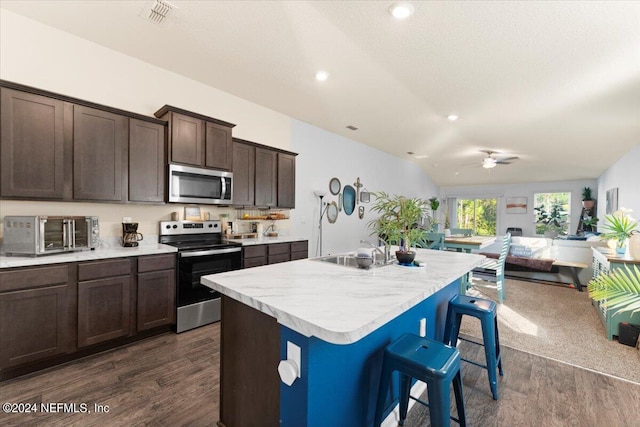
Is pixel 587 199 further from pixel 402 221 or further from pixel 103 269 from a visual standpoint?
pixel 103 269

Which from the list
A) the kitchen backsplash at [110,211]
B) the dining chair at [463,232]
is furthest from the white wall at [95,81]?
the dining chair at [463,232]

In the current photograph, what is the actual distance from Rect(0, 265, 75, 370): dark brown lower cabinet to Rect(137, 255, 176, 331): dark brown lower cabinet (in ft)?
1.63

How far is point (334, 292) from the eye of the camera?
140 cm

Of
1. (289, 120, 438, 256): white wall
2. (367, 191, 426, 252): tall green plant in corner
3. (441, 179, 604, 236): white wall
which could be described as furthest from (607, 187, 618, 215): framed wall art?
(367, 191, 426, 252): tall green plant in corner

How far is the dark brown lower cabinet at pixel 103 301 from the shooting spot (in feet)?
7.74

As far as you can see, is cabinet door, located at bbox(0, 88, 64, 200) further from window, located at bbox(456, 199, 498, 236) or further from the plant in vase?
window, located at bbox(456, 199, 498, 236)

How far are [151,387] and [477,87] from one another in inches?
171

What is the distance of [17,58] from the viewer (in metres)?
2.47

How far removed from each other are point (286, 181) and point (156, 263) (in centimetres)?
219

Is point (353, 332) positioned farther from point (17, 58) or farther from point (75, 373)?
point (17, 58)

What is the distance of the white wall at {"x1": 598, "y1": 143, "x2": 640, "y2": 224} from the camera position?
14.9 ft

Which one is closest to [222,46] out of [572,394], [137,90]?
[137,90]

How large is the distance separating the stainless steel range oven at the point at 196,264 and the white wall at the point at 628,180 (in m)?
6.04

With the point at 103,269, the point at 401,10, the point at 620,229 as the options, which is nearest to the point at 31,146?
the point at 103,269
